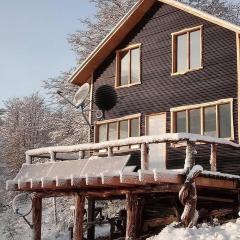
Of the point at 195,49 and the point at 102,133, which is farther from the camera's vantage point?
the point at 102,133

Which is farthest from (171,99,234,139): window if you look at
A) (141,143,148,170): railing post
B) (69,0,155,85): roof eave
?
(69,0,155,85): roof eave

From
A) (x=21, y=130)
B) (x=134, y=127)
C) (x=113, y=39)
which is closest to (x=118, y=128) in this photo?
(x=134, y=127)

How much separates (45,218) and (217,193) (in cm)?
1807

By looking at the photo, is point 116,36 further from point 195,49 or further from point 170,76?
point 195,49

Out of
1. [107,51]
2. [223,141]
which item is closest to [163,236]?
[223,141]

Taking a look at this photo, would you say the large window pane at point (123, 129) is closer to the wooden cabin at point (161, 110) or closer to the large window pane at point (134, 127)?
the wooden cabin at point (161, 110)

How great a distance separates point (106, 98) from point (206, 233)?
10615 mm

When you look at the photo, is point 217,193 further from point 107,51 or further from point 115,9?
point 115,9

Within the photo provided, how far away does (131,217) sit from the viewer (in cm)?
1463

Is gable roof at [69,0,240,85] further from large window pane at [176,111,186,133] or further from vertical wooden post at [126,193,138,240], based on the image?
vertical wooden post at [126,193,138,240]

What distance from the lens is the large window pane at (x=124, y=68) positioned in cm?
2164

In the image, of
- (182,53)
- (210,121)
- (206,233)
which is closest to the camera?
(206,233)

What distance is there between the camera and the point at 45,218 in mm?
32969

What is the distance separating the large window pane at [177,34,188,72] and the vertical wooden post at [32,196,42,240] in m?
7.82
